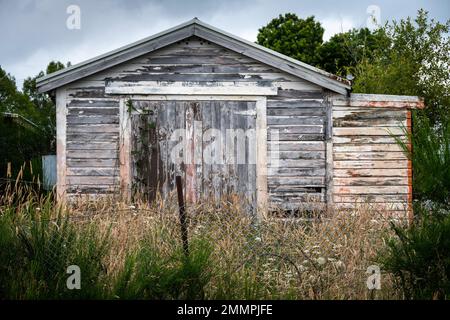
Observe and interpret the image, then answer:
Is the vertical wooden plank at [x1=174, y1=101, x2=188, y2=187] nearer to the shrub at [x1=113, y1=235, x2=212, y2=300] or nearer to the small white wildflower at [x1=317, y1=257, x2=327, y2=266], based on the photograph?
the small white wildflower at [x1=317, y1=257, x2=327, y2=266]

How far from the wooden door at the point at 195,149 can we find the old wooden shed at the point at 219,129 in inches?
0.7

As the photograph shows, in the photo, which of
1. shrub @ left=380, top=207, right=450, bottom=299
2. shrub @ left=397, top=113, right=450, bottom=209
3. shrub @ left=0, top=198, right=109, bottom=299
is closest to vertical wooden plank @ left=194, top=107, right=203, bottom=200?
shrub @ left=0, top=198, right=109, bottom=299

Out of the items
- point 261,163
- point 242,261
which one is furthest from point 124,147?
point 242,261

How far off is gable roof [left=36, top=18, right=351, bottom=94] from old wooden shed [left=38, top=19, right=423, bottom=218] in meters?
0.02

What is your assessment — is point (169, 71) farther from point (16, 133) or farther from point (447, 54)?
point (447, 54)

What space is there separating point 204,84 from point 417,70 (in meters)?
8.46

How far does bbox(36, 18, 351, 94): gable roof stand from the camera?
31.7ft

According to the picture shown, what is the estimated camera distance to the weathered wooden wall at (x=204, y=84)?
9.80m

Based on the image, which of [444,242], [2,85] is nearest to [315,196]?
[444,242]

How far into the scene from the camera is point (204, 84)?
32.3 ft

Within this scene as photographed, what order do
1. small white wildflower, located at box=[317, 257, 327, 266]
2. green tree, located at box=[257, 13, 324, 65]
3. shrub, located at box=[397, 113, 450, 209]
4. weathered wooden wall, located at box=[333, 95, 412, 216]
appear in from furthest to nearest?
green tree, located at box=[257, 13, 324, 65]
weathered wooden wall, located at box=[333, 95, 412, 216]
small white wildflower, located at box=[317, 257, 327, 266]
shrub, located at box=[397, 113, 450, 209]

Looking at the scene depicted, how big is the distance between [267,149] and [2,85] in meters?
18.5

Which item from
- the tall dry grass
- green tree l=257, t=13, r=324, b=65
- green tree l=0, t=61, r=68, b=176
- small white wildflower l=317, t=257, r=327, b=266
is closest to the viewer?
the tall dry grass

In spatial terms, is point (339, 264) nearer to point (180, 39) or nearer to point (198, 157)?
point (198, 157)
